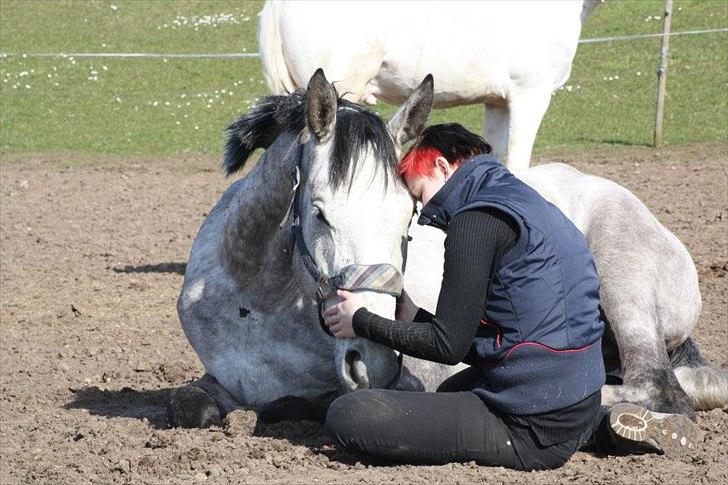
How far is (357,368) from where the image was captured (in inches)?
153

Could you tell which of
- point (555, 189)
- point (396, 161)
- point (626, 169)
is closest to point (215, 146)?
point (626, 169)

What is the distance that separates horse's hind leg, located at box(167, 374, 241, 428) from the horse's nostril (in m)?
0.93

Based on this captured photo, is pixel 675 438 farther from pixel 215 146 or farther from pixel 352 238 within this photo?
pixel 215 146

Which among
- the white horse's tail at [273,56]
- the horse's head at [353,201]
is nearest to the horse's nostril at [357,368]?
the horse's head at [353,201]

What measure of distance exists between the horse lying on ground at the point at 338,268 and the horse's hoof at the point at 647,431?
0.44m

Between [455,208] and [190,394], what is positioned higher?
[455,208]

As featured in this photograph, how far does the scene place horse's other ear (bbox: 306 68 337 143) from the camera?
3.99 metres

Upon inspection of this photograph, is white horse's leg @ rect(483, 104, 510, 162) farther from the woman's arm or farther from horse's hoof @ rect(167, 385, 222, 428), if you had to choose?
the woman's arm

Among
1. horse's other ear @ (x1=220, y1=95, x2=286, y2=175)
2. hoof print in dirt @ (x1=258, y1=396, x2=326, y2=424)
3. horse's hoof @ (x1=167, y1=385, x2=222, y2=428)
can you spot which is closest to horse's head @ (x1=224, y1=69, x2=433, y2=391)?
horse's other ear @ (x1=220, y1=95, x2=286, y2=175)

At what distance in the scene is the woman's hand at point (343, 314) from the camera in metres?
3.75

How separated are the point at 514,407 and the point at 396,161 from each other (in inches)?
36.8

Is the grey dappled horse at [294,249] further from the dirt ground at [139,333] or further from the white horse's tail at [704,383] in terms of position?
the white horse's tail at [704,383]

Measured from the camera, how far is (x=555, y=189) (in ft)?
18.4

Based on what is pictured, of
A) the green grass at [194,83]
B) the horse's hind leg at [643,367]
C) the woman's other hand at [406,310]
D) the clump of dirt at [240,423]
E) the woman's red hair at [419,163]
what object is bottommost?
the green grass at [194,83]
